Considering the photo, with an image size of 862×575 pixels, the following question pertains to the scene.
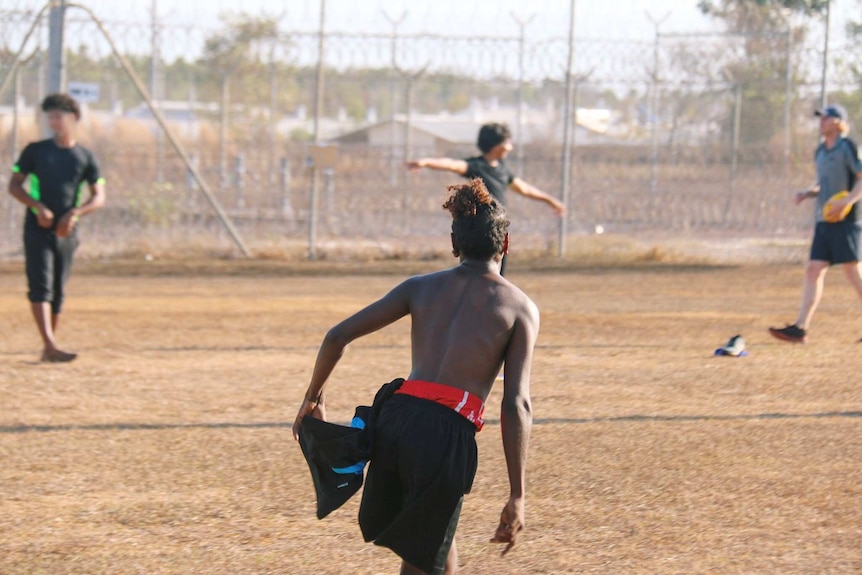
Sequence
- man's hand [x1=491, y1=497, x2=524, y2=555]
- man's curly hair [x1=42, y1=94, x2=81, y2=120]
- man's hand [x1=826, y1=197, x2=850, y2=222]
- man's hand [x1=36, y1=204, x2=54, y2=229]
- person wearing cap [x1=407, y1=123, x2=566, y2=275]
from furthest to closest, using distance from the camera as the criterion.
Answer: man's hand [x1=826, y1=197, x2=850, y2=222], man's curly hair [x1=42, y1=94, x2=81, y2=120], man's hand [x1=36, y1=204, x2=54, y2=229], person wearing cap [x1=407, y1=123, x2=566, y2=275], man's hand [x1=491, y1=497, x2=524, y2=555]

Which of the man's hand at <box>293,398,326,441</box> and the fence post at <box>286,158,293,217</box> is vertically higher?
the fence post at <box>286,158,293,217</box>

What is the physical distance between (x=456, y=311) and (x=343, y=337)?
0.35 meters

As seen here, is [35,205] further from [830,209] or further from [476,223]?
[830,209]

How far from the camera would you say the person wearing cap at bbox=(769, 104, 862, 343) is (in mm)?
9328

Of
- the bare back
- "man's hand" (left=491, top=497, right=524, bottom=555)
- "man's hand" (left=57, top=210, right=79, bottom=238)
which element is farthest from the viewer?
"man's hand" (left=57, top=210, right=79, bottom=238)

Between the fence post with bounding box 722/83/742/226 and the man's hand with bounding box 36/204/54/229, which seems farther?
the fence post with bounding box 722/83/742/226

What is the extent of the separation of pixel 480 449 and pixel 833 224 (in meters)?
4.29

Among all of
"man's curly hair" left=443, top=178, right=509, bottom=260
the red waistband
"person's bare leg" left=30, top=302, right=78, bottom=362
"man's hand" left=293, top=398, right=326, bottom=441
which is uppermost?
"man's curly hair" left=443, top=178, right=509, bottom=260

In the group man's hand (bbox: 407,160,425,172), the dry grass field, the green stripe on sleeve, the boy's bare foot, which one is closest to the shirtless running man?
the dry grass field

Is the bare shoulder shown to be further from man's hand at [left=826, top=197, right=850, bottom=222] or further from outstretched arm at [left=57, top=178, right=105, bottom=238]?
man's hand at [left=826, top=197, right=850, bottom=222]

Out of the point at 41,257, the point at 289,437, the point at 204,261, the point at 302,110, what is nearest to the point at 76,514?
the point at 289,437

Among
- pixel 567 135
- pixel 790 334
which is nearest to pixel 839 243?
pixel 790 334

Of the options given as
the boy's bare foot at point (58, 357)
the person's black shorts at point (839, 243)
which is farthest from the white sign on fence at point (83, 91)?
the person's black shorts at point (839, 243)

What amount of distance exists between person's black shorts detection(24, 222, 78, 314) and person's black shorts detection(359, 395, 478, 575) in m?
5.51
